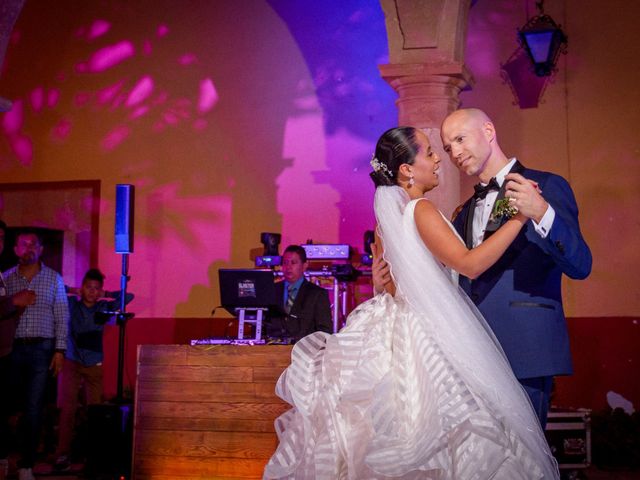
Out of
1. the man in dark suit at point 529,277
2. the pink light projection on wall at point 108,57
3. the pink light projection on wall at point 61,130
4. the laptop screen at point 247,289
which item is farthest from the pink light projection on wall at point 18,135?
the man in dark suit at point 529,277

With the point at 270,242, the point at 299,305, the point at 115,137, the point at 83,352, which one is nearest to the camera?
the point at 299,305

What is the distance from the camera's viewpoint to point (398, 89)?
21.8 ft

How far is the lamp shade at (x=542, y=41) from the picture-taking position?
7.07m

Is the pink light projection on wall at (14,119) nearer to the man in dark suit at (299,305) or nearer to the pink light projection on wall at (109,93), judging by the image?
the pink light projection on wall at (109,93)

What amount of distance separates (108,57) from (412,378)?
7395mm

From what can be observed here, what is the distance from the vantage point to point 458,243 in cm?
298

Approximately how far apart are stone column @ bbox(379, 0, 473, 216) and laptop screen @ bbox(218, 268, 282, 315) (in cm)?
140

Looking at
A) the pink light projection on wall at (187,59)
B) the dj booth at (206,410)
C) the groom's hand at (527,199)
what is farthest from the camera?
the pink light projection on wall at (187,59)

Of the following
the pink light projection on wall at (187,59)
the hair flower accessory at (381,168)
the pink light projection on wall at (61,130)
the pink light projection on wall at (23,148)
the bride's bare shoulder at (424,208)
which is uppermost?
the pink light projection on wall at (187,59)

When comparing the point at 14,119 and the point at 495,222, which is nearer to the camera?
the point at 495,222

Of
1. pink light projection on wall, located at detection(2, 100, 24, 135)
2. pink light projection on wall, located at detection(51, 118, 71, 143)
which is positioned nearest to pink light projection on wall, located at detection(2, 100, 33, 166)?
pink light projection on wall, located at detection(2, 100, 24, 135)

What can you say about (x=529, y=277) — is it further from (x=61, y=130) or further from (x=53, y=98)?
(x=53, y=98)

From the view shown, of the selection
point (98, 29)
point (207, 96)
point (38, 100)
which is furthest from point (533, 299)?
point (38, 100)

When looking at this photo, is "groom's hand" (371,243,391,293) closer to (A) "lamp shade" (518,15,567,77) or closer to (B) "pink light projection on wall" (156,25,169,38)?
(A) "lamp shade" (518,15,567,77)
